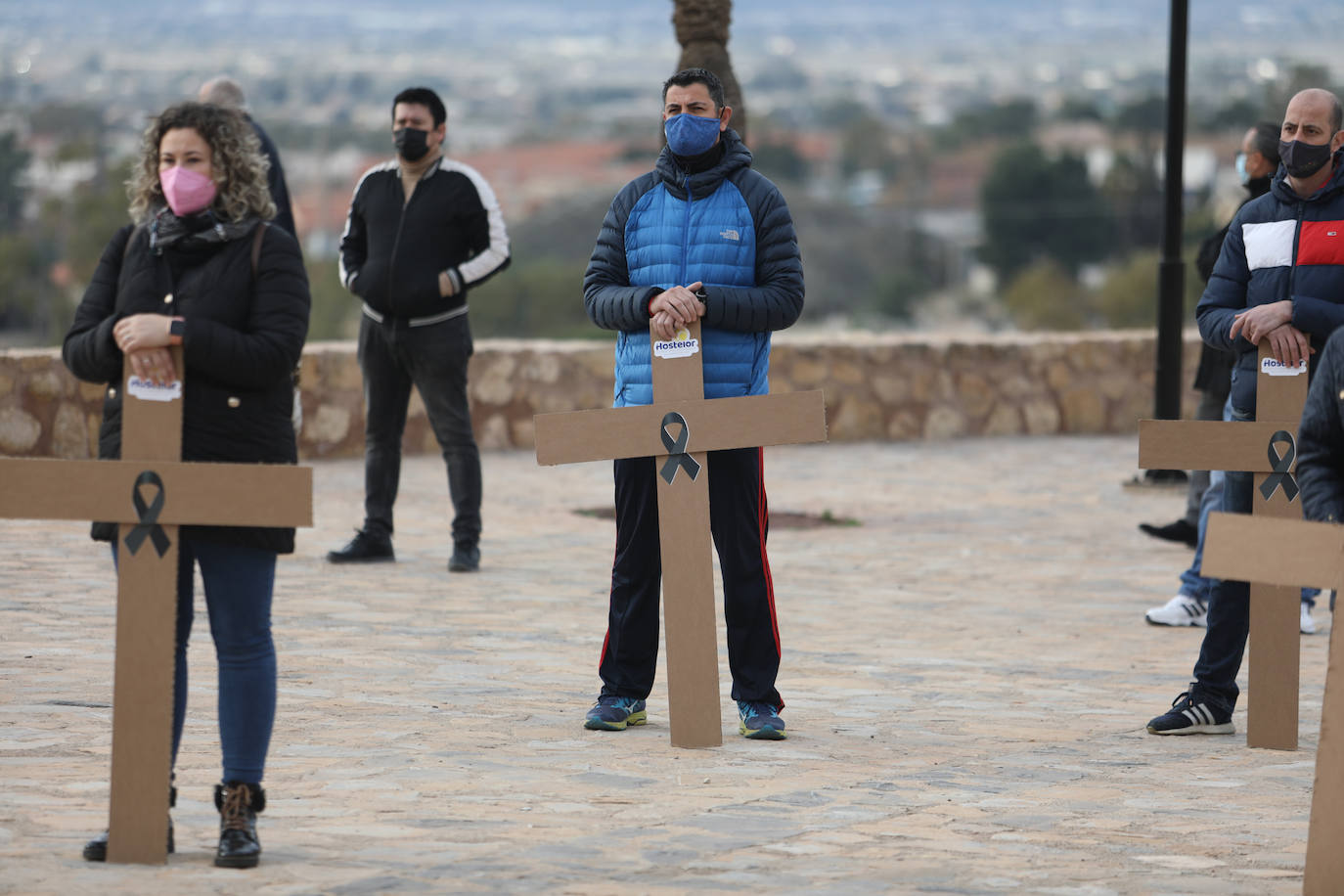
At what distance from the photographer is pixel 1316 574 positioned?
12.7ft

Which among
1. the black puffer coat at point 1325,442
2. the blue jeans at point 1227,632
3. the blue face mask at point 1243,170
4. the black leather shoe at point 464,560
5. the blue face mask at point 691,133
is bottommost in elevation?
the black leather shoe at point 464,560

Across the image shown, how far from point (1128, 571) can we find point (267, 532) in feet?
19.2

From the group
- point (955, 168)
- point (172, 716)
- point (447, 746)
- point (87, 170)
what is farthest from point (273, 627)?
point (955, 168)

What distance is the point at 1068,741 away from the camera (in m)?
5.60

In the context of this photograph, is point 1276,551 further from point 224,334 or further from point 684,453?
point 224,334

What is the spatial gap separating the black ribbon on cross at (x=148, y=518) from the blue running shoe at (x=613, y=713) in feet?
5.93

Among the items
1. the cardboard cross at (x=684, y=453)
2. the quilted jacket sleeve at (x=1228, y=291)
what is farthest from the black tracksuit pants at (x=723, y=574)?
the quilted jacket sleeve at (x=1228, y=291)

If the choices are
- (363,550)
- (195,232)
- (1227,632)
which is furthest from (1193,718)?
(363,550)

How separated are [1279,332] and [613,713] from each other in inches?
89.0

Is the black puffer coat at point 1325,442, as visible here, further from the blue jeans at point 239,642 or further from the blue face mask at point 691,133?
the blue jeans at point 239,642

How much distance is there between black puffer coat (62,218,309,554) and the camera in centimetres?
416

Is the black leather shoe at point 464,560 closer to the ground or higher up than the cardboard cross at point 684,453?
closer to the ground

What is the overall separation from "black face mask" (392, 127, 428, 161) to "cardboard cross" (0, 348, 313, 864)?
Answer: 4.28 meters

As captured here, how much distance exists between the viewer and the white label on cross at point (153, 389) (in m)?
4.11
